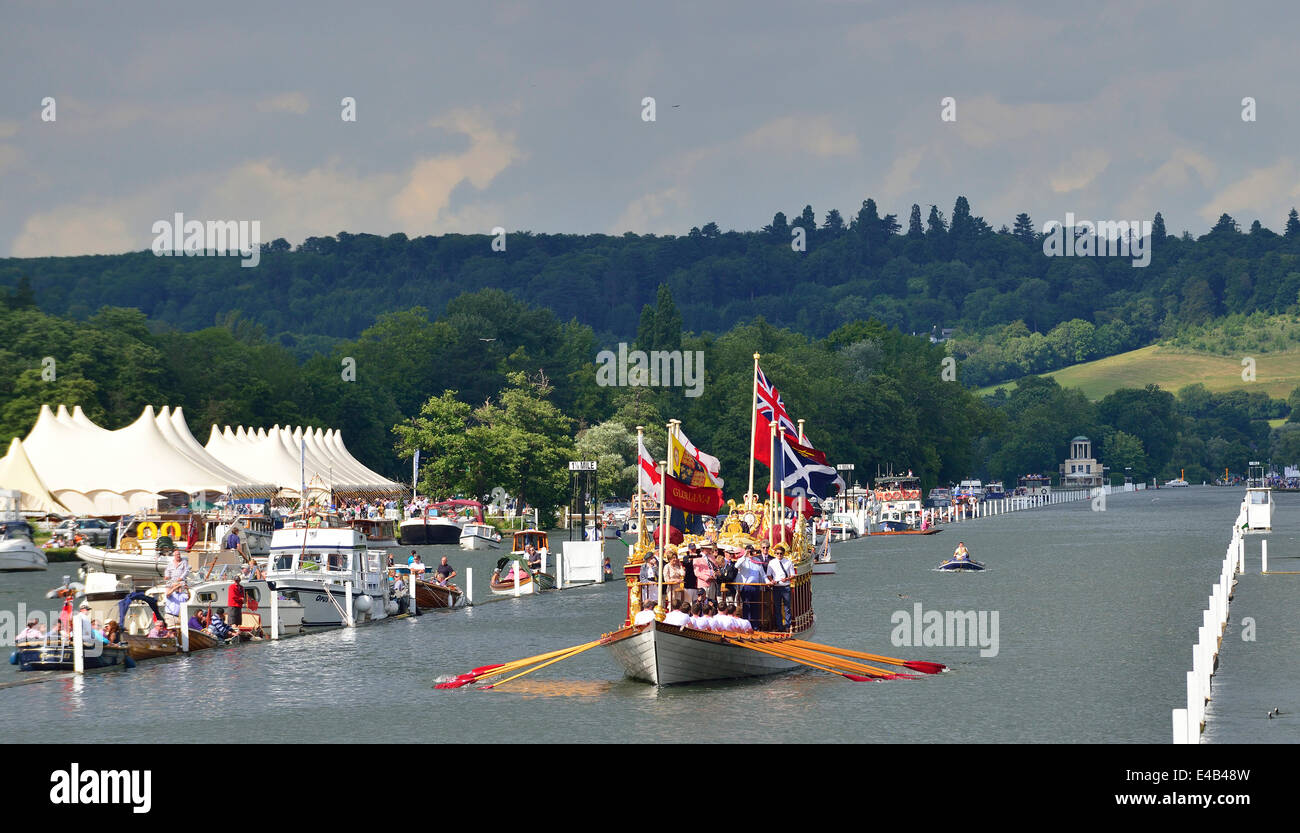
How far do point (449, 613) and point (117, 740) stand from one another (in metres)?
36.3

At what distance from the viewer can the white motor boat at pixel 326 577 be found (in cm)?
6719

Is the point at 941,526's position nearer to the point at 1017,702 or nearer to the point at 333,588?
the point at 333,588

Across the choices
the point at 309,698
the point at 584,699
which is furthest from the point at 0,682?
the point at 584,699

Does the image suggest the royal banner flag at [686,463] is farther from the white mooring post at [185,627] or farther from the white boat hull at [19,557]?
the white boat hull at [19,557]

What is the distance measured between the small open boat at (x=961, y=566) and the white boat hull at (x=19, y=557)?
58.9 m

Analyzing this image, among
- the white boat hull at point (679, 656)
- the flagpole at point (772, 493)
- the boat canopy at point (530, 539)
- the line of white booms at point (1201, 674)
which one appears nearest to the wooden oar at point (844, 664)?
the white boat hull at point (679, 656)

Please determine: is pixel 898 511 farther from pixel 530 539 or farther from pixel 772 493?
pixel 772 493

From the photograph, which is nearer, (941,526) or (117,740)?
(117,740)

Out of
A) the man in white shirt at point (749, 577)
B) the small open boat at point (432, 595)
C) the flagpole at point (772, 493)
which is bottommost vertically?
the small open boat at point (432, 595)

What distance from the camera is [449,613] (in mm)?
77500

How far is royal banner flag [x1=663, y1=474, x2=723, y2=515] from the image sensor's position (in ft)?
153

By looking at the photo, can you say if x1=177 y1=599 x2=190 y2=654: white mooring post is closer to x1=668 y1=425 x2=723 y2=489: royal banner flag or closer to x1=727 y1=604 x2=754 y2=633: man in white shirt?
x1=668 y1=425 x2=723 y2=489: royal banner flag

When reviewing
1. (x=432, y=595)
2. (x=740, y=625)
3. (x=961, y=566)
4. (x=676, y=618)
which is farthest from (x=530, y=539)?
(x=676, y=618)
